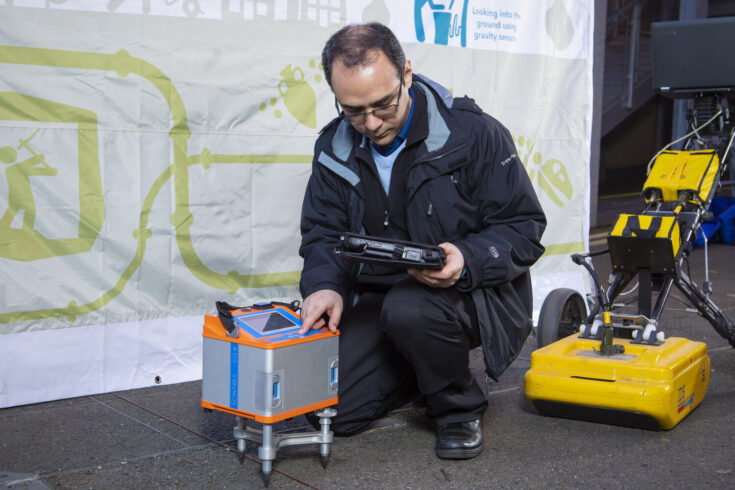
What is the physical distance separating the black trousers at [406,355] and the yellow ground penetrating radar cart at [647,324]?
13.7 inches

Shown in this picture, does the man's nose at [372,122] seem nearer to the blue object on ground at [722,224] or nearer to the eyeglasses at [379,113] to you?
the eyeglasses at [379,113]

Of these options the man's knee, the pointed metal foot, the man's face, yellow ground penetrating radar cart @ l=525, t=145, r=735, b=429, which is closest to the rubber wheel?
yellow ground penetrating radar cart @ l=525, t=145, r=735, b=429

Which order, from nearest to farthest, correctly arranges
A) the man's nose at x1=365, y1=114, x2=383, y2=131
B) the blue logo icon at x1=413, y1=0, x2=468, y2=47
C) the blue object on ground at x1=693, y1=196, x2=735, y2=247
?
the man's nose at x1=365, y1=114, x2=383, y2=131, the blue logo icon at x1=413, y1=0, x2=468, y2=47, the blue object on ground at x1=693, y1=196, x2=735, y2=247

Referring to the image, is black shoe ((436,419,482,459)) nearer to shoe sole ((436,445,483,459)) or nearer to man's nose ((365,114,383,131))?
shoe sole ((436,445,483,459))

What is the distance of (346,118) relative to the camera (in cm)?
264

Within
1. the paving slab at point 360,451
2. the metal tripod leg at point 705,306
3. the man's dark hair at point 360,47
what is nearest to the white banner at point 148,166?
the paving slab at point 360,451

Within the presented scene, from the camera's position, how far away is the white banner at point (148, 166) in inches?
110

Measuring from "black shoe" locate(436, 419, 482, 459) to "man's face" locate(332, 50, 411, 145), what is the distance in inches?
35.6

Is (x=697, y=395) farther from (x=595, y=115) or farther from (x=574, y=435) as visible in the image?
(x=595, y=115)

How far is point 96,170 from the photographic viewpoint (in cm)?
292

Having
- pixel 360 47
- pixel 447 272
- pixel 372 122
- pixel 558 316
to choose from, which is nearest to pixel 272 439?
pixel 447 272

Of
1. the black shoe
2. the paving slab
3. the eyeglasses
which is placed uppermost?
the eyeglasses

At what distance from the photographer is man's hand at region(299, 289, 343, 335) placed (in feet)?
7.39

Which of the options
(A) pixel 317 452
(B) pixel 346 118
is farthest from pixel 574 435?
(B) pixel 346 118
